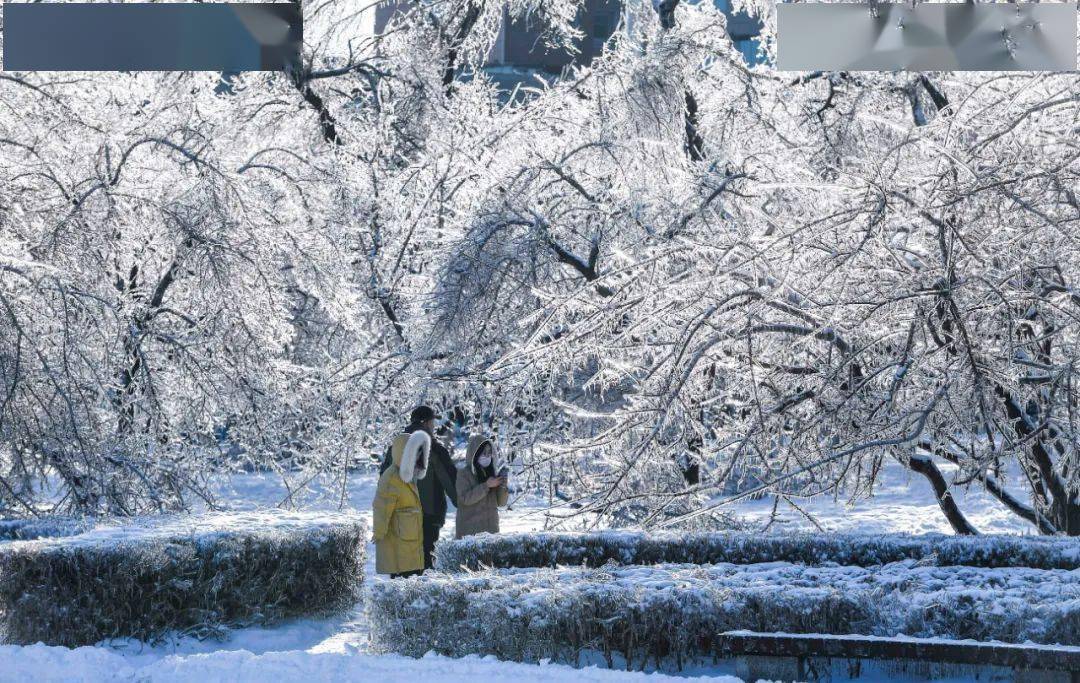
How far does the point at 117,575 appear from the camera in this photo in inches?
266

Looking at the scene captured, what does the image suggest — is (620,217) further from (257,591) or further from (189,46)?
(189,46)

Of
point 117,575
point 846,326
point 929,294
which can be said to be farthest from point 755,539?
point 117,575

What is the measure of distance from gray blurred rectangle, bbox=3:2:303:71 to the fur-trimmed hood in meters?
3.11

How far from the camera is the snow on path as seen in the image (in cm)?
474

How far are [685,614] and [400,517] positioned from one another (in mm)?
A: 2844

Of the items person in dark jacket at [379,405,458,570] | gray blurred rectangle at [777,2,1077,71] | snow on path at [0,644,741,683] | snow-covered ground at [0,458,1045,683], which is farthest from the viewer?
person in dark jacket at [379,405,458,570]

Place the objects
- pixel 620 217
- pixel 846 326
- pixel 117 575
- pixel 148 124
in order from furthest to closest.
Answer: pixel 148 124 → pixel 620 217 → pixel 117 575 → pixel 846 326

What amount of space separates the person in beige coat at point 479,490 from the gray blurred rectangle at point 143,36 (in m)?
3.39

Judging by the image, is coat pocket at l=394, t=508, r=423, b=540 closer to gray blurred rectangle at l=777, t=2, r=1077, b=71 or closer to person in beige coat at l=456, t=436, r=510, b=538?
person in beige coat at l=456, t=436, r=510, b=538

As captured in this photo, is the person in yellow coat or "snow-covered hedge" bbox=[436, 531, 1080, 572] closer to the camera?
"snow-covered hedge" bbox=[436, 531, 1080, 572]

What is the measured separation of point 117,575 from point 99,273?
2.63 m

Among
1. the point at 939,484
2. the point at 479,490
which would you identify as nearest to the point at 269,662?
the point at 479,490

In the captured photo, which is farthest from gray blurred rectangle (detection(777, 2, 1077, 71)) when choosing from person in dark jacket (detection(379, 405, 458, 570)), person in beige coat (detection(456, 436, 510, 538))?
person in dark jacket (detection(379, 405, 458, 570))

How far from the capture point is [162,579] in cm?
690
